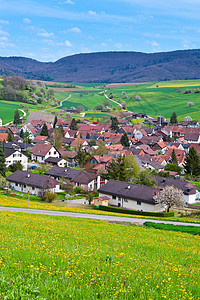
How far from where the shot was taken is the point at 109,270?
10.9m

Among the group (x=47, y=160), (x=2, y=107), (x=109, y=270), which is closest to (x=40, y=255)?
(x=109, y=270)

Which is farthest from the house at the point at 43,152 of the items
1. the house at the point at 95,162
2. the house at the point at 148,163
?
the house at the point at 148,163

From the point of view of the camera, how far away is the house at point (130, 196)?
54.8 m

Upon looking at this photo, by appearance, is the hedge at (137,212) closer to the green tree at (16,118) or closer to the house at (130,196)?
the house at (130,196)

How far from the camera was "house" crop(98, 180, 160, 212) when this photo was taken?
54781 millimetres

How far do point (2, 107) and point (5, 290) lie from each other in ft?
665

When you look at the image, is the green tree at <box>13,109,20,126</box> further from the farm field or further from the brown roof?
the farm field

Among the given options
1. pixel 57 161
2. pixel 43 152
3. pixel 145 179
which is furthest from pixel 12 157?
pixel 145 179

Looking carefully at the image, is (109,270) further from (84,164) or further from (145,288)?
(84,164)

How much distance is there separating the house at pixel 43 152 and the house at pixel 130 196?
3623 cm

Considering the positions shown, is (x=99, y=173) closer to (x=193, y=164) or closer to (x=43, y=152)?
(x=43, y=152)

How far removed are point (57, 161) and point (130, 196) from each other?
3734 cm

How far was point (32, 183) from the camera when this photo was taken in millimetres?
63188

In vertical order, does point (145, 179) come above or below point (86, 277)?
above
